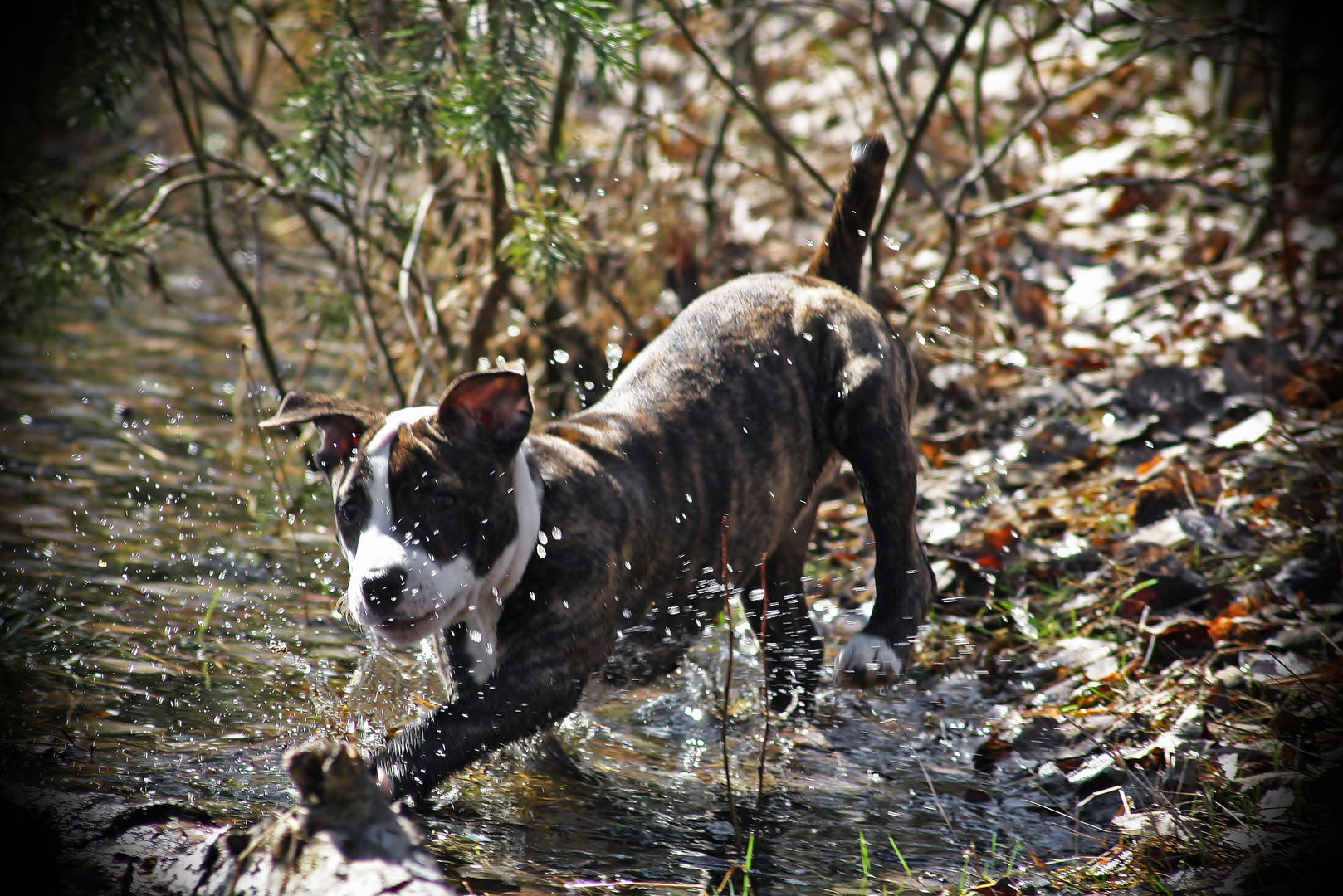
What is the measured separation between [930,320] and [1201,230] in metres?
1.78

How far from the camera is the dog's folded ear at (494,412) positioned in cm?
309

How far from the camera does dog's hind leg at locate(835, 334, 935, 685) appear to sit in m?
3.79

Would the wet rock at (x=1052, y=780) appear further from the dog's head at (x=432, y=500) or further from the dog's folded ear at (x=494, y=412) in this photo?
the dog's folded ear at (x=494, y=412)

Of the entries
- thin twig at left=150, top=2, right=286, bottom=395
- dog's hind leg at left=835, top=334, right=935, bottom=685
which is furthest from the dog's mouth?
thin twig at left=150, top=2, right=286, bottom=395

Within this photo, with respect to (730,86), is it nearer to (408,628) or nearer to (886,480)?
(886,480)

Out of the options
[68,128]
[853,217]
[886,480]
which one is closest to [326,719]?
[886,480]

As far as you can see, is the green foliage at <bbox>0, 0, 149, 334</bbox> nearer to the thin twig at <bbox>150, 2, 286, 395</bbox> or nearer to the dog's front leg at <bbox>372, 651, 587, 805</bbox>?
the thin twig at <bbox>150, 2, 286, 395</bbox>

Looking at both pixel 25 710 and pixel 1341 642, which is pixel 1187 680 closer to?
pixel 1341 642

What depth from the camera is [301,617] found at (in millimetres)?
4246

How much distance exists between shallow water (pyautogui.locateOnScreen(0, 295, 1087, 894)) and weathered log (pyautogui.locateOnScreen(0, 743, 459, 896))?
0.47 meters

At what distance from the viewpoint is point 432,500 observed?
9.73 ft

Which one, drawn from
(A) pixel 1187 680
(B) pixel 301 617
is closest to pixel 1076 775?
(A) pixel 1187 680

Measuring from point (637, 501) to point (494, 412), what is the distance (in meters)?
0.56

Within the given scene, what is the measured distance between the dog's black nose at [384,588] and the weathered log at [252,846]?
52cm
